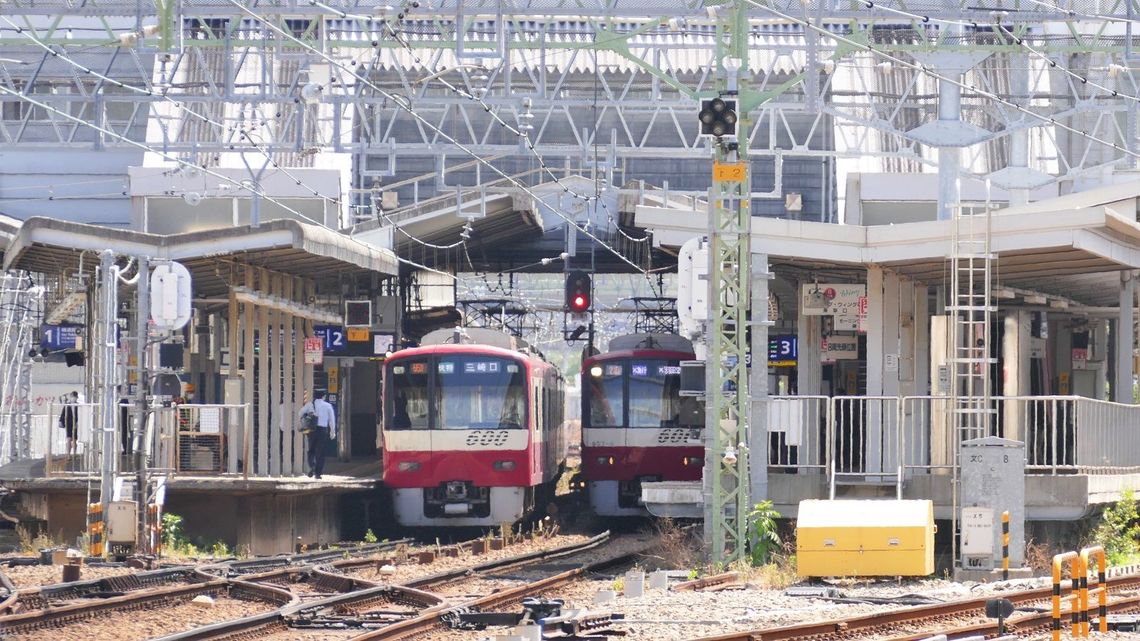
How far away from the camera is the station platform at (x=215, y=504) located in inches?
829

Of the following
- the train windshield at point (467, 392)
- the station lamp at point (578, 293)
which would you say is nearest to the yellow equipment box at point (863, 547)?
the train windshield at point (467, 392)

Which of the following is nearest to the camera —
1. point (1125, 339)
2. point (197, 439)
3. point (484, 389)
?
point (1125, 339)

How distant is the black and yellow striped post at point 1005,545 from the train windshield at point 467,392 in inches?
330

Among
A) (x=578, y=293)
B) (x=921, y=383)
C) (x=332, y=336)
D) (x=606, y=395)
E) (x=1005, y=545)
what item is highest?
(x=578, y=293)

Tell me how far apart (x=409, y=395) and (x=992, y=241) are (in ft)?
27.5

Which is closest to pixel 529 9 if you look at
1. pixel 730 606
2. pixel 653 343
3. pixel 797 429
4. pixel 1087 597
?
pixel 797 429

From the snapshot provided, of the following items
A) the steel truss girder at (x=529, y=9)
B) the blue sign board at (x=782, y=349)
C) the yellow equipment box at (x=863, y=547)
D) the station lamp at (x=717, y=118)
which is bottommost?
the yellow equipment box at (x=863, y=547)

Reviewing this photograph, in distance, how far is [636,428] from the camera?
25359 mm

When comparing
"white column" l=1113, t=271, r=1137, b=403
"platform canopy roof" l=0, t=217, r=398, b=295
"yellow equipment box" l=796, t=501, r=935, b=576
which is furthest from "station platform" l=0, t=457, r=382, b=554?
"white column" l=1113, t=271, r=1137, b=403

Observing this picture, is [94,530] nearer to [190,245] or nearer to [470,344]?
[190,245]

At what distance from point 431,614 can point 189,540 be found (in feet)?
31.1

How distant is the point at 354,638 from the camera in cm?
1148

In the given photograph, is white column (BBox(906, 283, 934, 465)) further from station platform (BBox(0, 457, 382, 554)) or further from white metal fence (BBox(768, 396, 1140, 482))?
station platform (BBox(0, 457, 382, 554))

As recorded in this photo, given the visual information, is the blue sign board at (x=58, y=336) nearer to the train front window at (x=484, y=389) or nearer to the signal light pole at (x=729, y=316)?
the train front window at (x=484, y=389)
